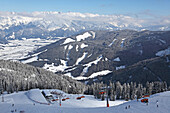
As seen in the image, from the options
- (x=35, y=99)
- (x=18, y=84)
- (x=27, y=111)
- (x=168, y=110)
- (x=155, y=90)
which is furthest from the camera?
(x=18, y=84)

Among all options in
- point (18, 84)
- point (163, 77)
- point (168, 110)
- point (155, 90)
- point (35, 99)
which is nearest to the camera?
point (168, 110)

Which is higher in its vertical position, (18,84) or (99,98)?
(18,84)

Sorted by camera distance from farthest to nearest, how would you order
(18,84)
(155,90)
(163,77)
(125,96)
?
(163,77)
(18,84)
(155,90)
(125,96)

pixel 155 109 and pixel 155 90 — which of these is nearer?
pixel 155 109

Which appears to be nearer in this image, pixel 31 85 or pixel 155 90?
pixel 155 90

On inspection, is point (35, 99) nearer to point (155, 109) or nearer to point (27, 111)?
point (27, 111)

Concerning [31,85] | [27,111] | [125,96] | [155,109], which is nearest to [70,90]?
[31,85]

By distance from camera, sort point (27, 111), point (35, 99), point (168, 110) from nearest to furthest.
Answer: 1. point (168, 110)
2. point (27, 111)
3. point (35, 99)

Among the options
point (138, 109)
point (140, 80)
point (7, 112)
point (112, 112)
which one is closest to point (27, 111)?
point (7, 112)

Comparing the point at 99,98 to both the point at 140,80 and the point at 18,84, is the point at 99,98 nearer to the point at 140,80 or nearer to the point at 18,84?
the point at 18,84
